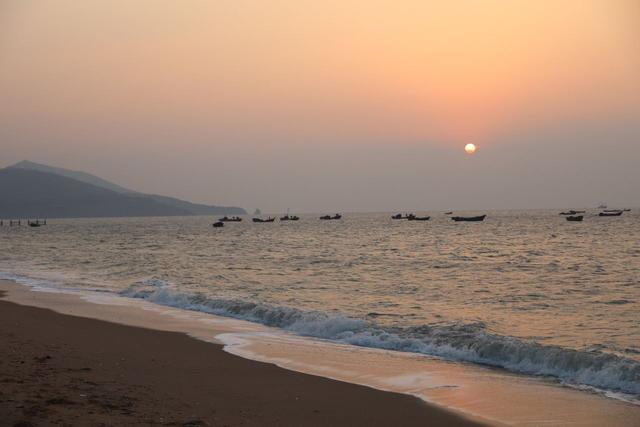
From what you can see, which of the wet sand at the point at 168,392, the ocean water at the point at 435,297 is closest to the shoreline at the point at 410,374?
the wet sand at the point at 168,392

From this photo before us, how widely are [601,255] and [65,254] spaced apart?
4309cm

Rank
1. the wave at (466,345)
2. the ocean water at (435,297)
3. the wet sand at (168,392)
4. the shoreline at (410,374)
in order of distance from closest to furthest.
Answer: the wet sand at (168,392) < the shoreline at (410,374) < the wave at (466,345) < the ocean water at (435,297)

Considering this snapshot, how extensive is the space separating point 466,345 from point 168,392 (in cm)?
801

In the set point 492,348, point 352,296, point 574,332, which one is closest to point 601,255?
point 352,296

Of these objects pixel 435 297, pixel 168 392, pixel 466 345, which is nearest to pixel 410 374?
pixel 466 345

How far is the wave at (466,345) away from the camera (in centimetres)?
1298

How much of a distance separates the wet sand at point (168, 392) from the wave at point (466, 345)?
13.6ft

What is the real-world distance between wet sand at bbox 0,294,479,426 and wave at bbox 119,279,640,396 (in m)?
4.15

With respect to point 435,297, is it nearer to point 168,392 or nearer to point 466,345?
point 466,345

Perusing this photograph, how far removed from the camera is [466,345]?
16.0 m

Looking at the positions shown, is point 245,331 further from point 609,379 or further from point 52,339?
point 609,379

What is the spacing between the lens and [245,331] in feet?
61.9

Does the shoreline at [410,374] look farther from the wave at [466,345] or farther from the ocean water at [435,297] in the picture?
the ocean water at [435,297]

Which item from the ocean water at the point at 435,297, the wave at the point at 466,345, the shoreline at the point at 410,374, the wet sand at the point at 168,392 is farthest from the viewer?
the ocean water at the point at 435,297
